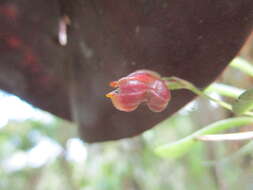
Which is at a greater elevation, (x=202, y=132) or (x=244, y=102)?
(x=244, y=102)

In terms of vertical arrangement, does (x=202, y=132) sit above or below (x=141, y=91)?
below

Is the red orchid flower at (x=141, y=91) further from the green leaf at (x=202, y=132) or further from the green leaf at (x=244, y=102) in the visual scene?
the green leaf at (x=202, y=132)

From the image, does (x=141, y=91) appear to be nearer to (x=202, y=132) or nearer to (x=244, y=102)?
(x=244, y=102)

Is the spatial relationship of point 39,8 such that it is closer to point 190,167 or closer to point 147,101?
point 147,101

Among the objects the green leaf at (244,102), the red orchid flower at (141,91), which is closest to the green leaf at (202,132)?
the green leaf at (244,102)

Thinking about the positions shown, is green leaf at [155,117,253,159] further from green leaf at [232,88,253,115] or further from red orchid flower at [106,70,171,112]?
red orchid flower at [106,70,171,112]

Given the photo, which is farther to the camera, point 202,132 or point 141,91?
point 202,132

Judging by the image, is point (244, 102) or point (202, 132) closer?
point (244, 102)

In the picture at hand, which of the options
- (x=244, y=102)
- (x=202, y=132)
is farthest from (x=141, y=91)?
(x=202, y=132)
